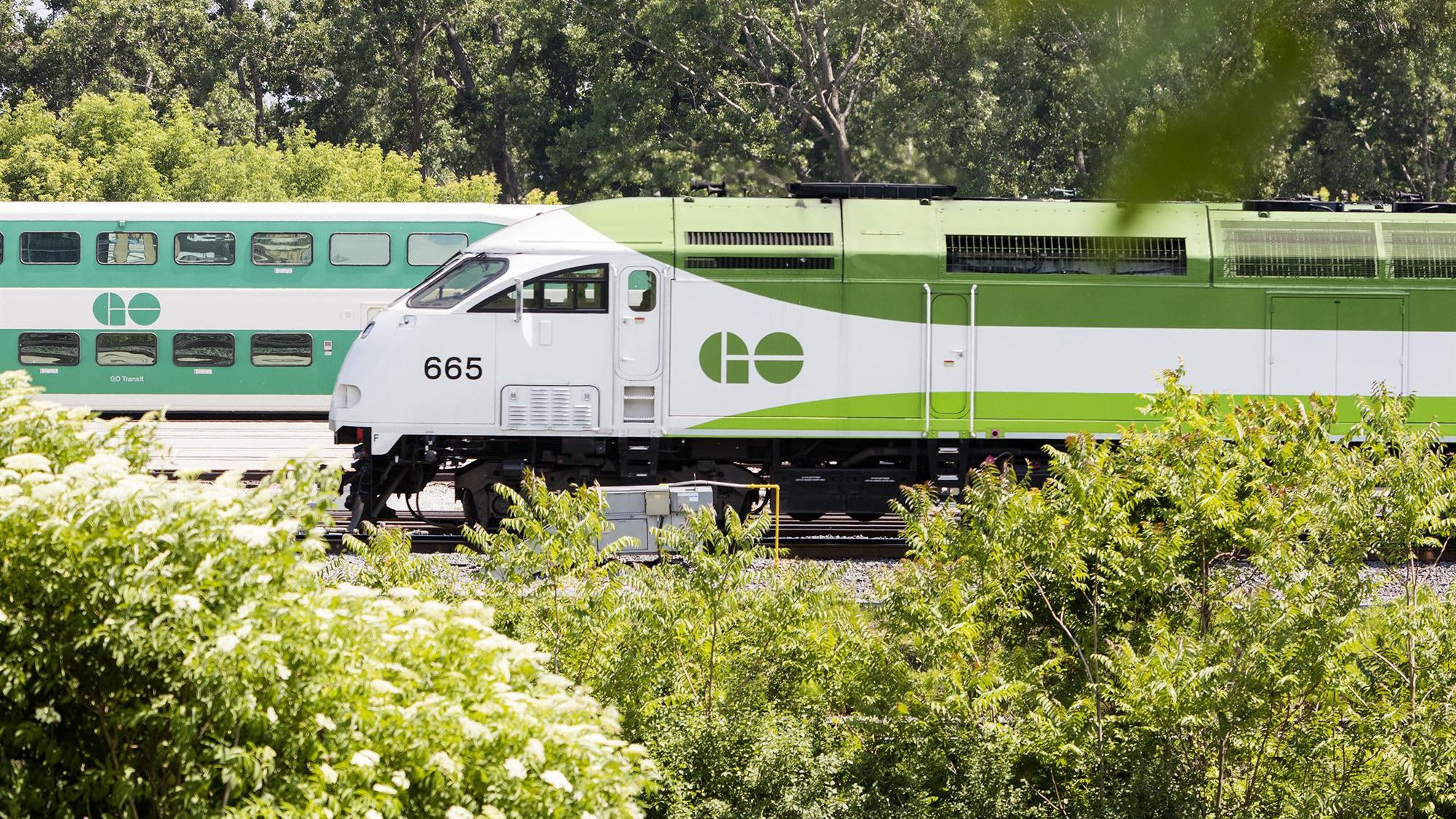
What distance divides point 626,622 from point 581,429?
5.76 meters

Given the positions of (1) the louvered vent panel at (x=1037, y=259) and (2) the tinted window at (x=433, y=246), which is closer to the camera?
(1) the louvered vent panel at (x=1037, y=259)

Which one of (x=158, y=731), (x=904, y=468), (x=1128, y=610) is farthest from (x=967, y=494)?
(x=904, y=468)

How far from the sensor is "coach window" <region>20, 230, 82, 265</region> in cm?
2036

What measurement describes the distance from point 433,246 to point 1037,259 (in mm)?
9994

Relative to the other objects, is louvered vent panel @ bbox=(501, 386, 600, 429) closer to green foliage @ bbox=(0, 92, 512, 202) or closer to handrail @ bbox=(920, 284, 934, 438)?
handrail @ bbox=(920, 284, 934, 438)

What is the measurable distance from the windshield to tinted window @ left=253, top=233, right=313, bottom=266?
7.68 m

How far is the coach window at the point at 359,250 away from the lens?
20422 mm

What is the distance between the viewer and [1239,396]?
13289 millimetres

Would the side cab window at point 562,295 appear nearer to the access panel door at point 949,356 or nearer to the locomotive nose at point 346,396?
the locomotive nose at point 346,396

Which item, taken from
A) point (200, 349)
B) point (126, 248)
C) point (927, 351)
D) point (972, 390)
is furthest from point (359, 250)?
point (972, 390)

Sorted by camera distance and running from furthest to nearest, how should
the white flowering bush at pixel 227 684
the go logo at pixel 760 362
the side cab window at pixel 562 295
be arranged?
the go logo at pixel 760 362 → the side cab window at pixel 562 295 → the white flowering bush at pixel 227 684

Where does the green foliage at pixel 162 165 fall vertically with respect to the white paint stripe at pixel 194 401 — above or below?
above

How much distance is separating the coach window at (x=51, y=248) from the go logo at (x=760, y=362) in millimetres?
11699

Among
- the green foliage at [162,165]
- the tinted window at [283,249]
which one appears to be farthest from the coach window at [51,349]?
the green foliage at [162,165]
